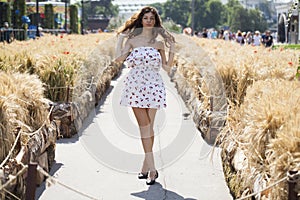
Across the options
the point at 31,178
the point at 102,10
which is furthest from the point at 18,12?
the point at 102,10

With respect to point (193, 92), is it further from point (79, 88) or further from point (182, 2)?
point (182, 2)

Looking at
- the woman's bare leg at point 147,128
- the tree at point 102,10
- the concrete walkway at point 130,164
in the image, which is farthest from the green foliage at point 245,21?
the woman's bare leg at point 147,128

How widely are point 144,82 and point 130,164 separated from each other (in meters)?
1.33

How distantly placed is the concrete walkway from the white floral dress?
90 centimetres

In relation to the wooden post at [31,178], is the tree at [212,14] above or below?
above

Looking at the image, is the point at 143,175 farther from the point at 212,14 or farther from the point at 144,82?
the point at 212,14

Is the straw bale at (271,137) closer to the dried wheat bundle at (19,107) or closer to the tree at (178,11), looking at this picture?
the dried wheat bundle at (19,107)

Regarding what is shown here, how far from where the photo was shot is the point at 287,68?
787cm

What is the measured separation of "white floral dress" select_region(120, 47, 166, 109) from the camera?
19.5ft

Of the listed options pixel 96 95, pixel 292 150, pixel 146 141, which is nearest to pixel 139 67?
pixel 146 141

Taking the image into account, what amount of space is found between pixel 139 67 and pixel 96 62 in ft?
19.5

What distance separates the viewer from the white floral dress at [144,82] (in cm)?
596

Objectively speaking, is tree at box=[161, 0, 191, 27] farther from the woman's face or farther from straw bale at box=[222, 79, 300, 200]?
straw bale at box=[222, 79, 300, 200]

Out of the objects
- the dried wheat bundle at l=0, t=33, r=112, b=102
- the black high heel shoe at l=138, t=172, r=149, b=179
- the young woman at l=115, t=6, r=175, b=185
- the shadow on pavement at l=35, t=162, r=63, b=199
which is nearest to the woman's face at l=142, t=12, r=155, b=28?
the young woman at l=115, t=6, r=175, b=185
